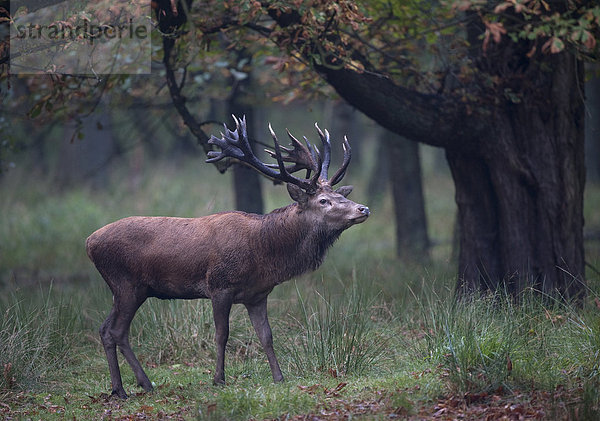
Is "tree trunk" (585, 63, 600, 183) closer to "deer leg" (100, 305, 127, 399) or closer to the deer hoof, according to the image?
"deer leg" (100, 305, 127, 399)

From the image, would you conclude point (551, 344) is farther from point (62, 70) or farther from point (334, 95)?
point (62, 70)

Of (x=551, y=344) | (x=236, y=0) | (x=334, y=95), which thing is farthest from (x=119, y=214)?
(x=551, y=344)

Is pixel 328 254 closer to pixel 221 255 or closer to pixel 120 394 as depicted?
pixel 221 255

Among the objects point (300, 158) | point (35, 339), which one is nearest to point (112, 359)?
point (35, 339)

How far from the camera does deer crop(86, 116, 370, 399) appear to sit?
6.87 meters

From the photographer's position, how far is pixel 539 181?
868 cm

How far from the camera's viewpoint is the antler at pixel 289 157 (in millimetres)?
6930

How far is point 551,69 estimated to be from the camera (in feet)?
28.5

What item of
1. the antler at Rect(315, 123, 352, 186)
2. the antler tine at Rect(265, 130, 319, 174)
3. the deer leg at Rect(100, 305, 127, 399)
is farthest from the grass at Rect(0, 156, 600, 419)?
the antler tine at Rect(265, 130, 319, 174)

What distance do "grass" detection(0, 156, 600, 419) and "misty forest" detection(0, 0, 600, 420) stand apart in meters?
0.03

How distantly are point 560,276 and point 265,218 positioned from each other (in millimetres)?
3848

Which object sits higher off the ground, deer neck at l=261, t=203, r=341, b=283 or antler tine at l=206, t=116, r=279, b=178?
antler tine at l=206, t=116, r=279, b=178

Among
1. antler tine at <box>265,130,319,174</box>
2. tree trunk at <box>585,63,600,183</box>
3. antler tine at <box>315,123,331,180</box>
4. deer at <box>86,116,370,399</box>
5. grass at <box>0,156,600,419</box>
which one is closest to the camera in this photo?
grass at <box>0,156,600,419</box>

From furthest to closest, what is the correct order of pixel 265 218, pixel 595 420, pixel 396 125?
pixel 396 125 → pixel 265 218 → pixel 595 420
